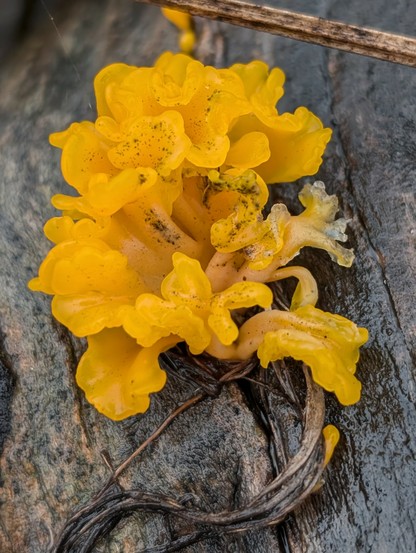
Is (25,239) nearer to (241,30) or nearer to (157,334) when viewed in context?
(157,334)

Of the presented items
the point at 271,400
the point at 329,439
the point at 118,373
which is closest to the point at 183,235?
the point at 118,373

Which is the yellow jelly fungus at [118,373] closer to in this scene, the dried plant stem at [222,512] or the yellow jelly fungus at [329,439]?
the dried plant stem at [222,512]

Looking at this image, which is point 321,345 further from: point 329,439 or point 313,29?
point 313,29

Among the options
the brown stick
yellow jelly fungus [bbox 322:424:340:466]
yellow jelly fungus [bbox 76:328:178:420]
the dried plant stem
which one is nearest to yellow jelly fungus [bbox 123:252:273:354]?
yellow jelly fungus [bbox 76:328:178:420]

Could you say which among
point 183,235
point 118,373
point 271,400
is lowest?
point 271,400

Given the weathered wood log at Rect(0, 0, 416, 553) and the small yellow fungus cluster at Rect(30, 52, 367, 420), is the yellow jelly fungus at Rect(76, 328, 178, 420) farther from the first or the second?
the weathered wood log at Rect(0, 0, 416, 553)

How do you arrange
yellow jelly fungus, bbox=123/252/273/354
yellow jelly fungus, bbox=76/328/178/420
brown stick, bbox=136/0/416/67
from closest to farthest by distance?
1. yellow jelly fungus, bbox=123/252/273/354
2. yellow jelly fungus, bbox=76/328/178/420
3. brown stick, bbox=136/0/416/67
